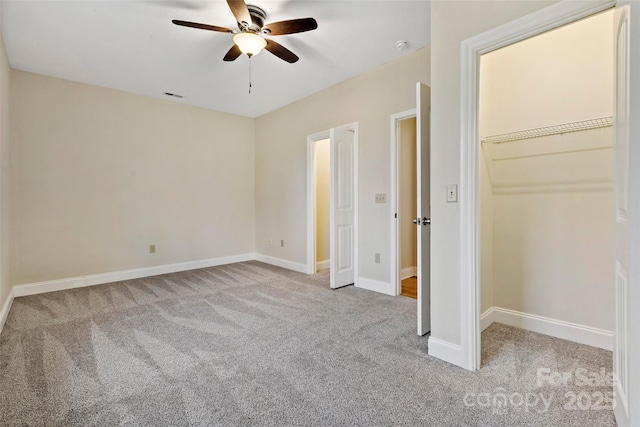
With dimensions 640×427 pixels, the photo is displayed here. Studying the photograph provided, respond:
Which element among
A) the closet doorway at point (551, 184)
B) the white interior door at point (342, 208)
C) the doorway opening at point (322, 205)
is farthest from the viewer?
the doorway opening at point (322, 205)

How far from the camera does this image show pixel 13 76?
344 centimetres

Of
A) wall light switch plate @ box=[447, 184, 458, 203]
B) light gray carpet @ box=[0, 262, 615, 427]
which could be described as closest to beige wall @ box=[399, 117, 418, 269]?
light gray carpet @ box=[0, 262, 615, 427]

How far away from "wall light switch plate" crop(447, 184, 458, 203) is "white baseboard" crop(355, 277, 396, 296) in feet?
5.76

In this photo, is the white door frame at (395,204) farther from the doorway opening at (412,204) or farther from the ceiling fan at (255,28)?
the ceiling fan at (255,28)

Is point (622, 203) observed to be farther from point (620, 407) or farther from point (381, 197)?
point (381, 197)

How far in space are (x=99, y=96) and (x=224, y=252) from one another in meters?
2.87

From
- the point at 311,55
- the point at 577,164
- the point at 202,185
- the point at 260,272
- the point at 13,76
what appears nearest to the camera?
the point at 577,164

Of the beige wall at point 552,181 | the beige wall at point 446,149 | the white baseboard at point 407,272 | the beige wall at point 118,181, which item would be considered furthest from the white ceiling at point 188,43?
the white baseboard at point 407,272

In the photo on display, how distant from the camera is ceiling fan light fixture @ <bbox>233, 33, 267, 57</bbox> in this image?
2412 mm

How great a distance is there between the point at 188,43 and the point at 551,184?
348 centimetres

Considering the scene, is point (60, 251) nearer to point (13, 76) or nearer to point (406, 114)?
point (13, 76)

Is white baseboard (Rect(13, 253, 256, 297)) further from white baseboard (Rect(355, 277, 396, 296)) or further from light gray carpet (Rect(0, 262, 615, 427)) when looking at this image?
white baseboard (Rect(355, 277, 396, 296))

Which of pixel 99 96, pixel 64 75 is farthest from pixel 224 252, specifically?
pixel 64 75

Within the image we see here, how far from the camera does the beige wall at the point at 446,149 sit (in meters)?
1.90
